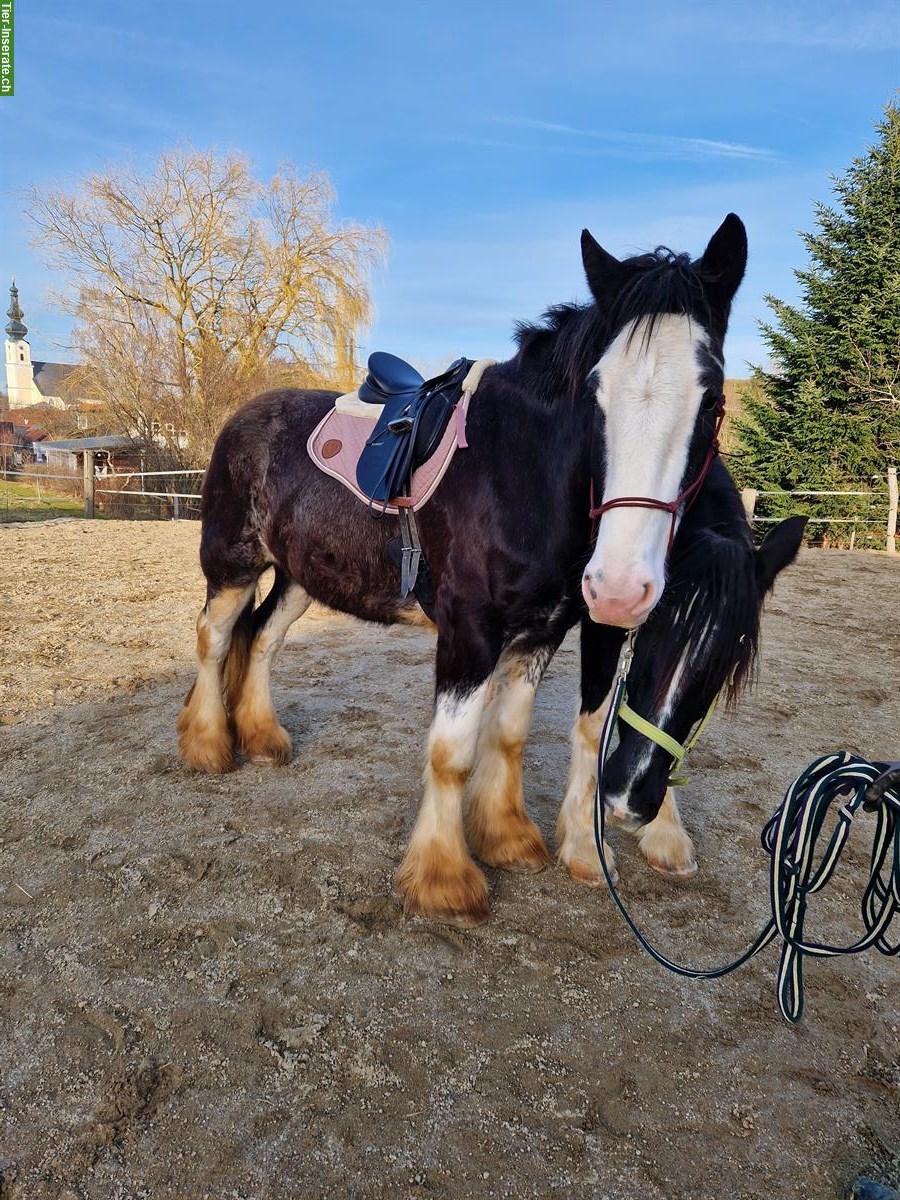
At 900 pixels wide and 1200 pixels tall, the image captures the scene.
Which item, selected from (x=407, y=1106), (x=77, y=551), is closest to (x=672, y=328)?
(x=407, y=1106)

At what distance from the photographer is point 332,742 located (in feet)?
12.2

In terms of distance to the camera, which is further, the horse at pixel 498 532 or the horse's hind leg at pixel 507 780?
the horse's hind leg at pixel 507 780

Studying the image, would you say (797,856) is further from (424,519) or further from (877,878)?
(424,519)

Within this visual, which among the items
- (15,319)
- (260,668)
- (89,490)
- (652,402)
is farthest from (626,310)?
(15,319)

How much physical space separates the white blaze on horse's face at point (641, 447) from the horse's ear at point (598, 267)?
22 cm

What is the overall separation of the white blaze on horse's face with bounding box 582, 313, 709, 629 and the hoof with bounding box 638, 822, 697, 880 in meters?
1.43

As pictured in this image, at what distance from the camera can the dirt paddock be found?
1.48 meters

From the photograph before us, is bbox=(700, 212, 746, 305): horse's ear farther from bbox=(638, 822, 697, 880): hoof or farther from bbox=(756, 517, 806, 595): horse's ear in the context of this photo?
bbox=(638, 822, 697, 880): hoof

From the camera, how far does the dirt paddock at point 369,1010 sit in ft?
4.85

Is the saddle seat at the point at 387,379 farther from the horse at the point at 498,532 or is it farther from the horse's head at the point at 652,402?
the horse's head at the point at 652,402

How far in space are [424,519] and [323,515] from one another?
0.58 metres

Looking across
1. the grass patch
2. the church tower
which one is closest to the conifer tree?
the grass patch

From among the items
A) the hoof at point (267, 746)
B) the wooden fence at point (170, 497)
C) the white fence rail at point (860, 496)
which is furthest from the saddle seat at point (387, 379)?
the white fence rail at point (860, 496)

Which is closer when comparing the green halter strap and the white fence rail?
the green halter strap
